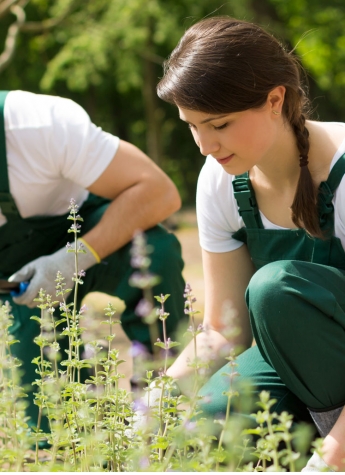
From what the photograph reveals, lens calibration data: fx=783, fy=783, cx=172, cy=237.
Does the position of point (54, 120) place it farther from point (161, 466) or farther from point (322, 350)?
point (161, 466)

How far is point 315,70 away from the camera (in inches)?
571

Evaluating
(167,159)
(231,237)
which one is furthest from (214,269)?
(167,159)

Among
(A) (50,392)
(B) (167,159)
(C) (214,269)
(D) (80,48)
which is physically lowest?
(B) (167,159)

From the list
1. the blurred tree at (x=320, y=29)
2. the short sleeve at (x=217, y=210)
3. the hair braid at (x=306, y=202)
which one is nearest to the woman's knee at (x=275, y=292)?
the hair braid at (x=306, y=202)

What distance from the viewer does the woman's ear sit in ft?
6.71

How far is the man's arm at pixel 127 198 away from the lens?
2.87 m

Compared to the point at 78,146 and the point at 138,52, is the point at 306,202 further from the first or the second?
the point at 138,52

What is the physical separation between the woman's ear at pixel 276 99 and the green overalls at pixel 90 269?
985mm

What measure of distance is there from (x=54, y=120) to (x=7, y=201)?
1.12 feet

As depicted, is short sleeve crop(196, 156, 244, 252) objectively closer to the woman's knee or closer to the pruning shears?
the woman's knee

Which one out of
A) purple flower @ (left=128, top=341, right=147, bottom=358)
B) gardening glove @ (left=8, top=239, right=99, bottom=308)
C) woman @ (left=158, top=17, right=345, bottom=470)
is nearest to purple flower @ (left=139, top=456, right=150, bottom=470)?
woman @ (left=158, top=17, right=345, bottom=470)

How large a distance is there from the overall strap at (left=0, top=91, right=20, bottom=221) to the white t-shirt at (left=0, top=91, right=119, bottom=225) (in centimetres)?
2

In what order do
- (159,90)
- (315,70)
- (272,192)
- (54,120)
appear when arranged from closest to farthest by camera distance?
(159,90) < (272,192) < (54,120) < (315,70)

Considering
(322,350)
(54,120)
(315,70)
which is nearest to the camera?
(322,350)
